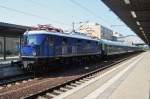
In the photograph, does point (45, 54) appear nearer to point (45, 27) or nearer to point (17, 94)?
point (45, 27)

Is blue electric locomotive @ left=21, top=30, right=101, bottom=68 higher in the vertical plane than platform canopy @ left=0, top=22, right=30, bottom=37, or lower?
lower

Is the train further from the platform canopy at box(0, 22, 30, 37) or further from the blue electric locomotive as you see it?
the platform canopy at box(0, 22, 30, 37)

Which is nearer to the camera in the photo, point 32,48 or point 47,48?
point 32,48

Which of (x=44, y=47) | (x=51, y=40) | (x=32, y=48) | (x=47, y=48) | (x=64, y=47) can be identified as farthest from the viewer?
(x=64, y=47)

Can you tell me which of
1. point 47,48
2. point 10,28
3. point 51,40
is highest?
point 10,28

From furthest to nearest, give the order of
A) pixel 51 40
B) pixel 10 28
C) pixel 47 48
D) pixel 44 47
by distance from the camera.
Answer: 1. pixel 10 28
2. pixel 51 40
3. pixel 47 48
4. pixel 44 47

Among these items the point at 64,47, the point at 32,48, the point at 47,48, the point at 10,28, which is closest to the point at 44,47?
the point at 47,48

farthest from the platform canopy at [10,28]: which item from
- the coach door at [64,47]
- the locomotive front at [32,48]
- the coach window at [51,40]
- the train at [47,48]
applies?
the coach window at [51,40]

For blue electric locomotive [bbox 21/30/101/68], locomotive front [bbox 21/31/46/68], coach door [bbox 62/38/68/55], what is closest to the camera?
locomotive front [bbox 21/31/46/68]

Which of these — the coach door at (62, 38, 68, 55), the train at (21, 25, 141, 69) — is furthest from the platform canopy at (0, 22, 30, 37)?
the coach door at (62, 38, 68, 55)

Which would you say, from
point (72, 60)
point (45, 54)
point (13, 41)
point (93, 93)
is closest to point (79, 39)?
point (72, 60)

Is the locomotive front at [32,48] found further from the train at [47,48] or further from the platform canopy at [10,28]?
the platform canopy at [10,28]

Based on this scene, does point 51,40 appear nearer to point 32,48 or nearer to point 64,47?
point 32,48

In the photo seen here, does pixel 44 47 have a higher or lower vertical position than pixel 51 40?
lower
